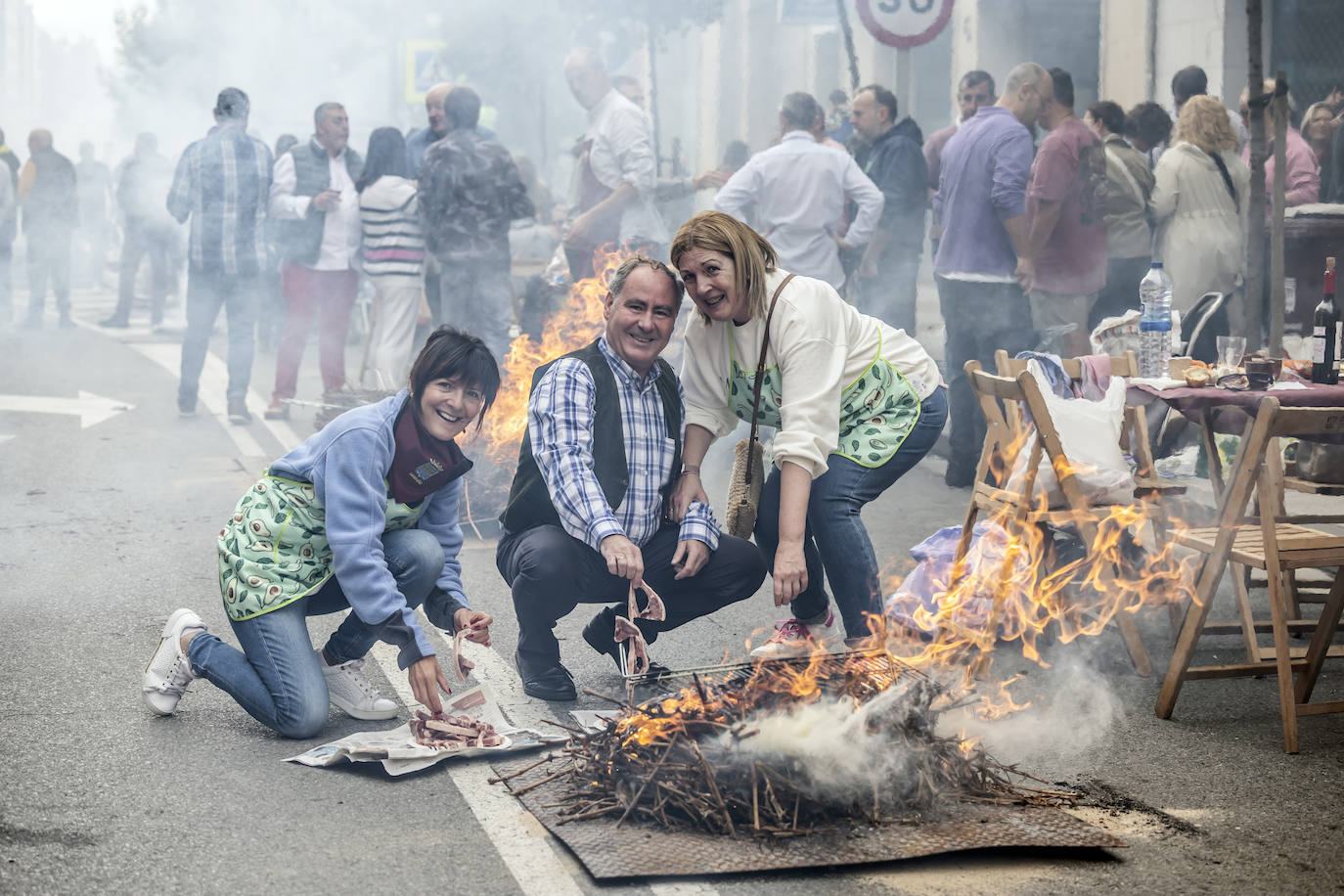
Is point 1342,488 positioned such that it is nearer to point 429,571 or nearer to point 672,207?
point 429,571

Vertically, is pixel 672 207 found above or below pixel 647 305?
above

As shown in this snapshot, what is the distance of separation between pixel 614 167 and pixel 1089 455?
5669 mm

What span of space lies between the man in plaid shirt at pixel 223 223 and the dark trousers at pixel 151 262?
759cm

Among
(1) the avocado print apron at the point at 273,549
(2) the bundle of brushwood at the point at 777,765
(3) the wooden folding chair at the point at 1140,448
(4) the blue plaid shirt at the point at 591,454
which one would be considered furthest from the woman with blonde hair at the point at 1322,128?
(1) the avocado print apron at the point at 273,549

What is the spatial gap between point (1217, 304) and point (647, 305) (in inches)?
182

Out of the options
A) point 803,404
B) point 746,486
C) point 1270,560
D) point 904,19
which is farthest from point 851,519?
point 904,19

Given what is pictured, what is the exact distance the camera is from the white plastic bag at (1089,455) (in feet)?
16.5

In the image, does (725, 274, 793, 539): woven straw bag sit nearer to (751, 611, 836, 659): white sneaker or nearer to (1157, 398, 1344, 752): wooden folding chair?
(751, 611, 836, 659): white sneaker

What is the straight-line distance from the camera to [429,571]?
441 centimetres

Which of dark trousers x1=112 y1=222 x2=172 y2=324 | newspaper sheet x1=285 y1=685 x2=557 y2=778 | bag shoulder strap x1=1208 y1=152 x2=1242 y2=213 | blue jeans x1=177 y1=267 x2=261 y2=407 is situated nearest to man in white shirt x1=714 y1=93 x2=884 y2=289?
bag shoulder strap x1=1208 y1=152 x2=1242 y2=213

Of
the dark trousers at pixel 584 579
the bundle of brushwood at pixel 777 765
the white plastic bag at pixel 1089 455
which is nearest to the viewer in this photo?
the bundle of brushwood at pixel 777 765

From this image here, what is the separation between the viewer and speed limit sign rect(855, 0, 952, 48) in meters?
10.2

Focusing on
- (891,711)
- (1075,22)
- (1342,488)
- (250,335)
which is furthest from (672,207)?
(891,711)

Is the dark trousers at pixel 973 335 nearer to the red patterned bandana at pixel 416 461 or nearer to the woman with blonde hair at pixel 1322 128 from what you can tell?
the woman with blonde hair at pixel 1322 128
